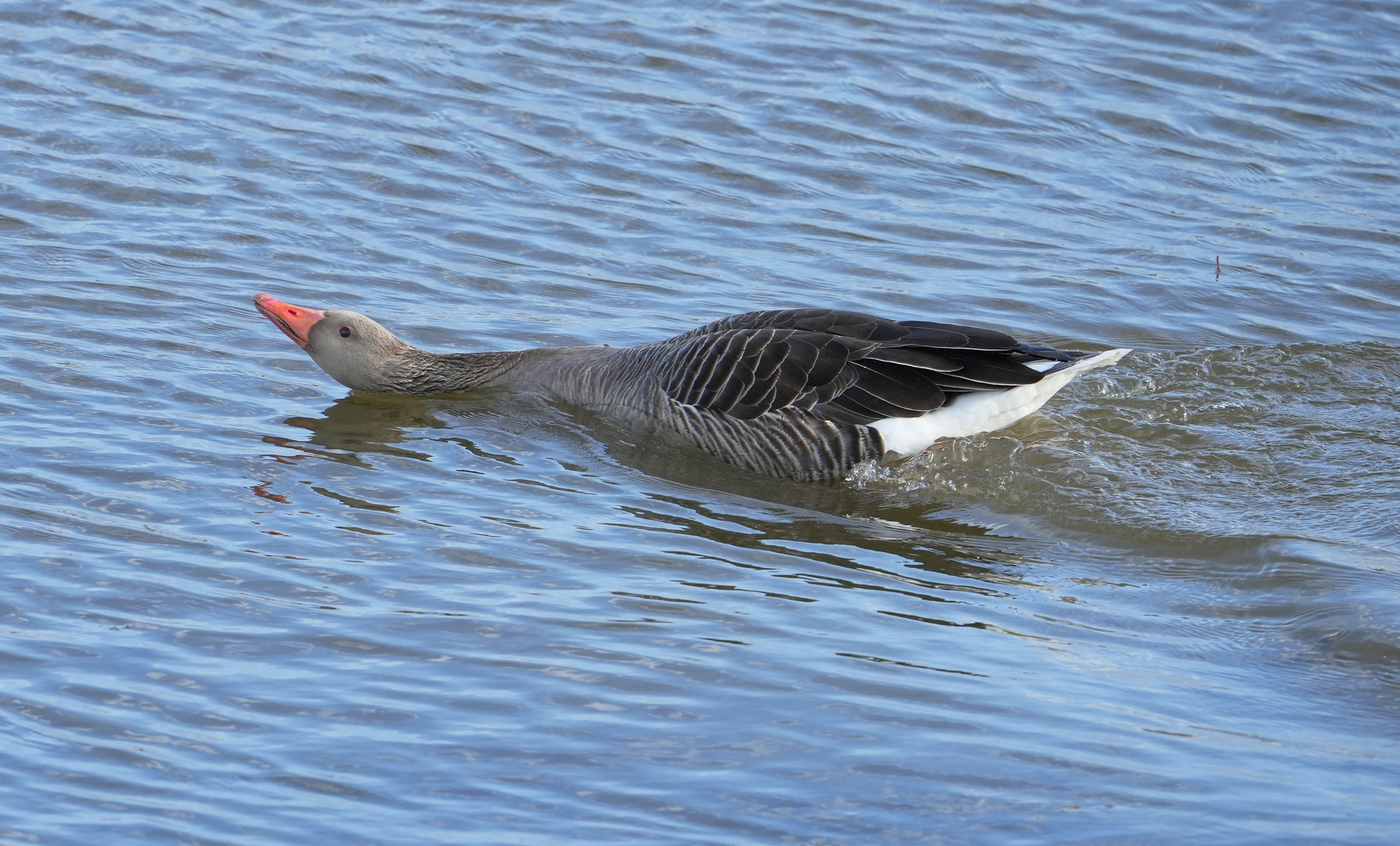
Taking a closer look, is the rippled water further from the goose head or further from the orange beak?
the orange beak

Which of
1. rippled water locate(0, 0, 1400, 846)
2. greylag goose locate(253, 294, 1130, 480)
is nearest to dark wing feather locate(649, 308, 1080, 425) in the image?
greylag goose locate(253, 294, 1130, 480)

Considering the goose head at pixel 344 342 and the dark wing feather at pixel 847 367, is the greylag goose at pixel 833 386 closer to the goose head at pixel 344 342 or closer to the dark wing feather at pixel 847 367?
the dark wing feather at pixel 847 367

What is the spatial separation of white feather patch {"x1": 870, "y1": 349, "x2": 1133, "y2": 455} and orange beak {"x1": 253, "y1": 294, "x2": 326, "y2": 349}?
337 cm

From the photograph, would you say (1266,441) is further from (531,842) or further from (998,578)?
(531,842)

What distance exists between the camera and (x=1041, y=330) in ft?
34.6

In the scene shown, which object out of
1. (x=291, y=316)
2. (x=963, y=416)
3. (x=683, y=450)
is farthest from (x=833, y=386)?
(x=291, y=316)

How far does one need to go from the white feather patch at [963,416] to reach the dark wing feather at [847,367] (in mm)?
72

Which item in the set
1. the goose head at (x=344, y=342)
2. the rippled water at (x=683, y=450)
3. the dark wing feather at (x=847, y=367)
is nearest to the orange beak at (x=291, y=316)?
the goose head at (x=344, y=342)

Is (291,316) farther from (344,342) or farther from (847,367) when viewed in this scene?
(847,367)

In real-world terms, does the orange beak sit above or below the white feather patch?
above

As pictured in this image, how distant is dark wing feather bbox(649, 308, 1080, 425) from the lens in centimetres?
832

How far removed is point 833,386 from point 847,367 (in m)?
0.13

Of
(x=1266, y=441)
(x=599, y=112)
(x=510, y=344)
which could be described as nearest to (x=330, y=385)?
(x=510, y=344)

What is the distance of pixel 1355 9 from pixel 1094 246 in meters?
6.61
